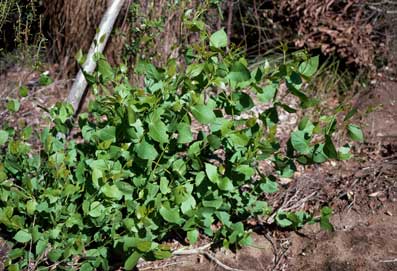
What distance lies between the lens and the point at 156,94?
2482mm

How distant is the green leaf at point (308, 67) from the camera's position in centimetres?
247

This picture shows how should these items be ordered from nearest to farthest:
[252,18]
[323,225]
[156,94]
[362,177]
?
[156,94], [323,225], [362,177], [252,18]

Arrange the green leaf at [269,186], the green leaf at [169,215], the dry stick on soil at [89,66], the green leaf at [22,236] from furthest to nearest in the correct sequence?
1. the dry stick on soil at [89,66]
2. the green leaf at [269,186]
3. the green leaf at [22,236]
4. the green leaf at [169,215]

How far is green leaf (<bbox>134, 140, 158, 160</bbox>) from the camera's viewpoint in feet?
8.13

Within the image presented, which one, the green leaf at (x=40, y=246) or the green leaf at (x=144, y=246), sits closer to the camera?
the green leaf at (x=144, y=246)

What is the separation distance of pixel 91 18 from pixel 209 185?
205cm

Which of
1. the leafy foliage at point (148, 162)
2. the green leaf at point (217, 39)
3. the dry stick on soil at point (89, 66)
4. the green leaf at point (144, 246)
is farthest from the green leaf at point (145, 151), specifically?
the dry stick on soil at point (89, 66)

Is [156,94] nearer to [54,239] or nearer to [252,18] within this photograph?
[54,239]

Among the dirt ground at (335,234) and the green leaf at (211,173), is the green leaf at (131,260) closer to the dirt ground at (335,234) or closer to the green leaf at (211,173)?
the green leaf at (211,173)

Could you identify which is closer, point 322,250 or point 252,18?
point 322,250

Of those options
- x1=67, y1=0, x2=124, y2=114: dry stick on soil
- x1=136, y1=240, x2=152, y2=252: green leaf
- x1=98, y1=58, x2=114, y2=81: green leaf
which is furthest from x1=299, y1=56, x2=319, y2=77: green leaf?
x1=67, y1=0, x2=124, y2=114: dry stick on soil

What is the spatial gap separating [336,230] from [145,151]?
123cm

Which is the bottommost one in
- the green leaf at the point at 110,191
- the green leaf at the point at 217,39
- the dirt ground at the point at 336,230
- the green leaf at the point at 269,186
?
the dirt ground at the point at 336,230

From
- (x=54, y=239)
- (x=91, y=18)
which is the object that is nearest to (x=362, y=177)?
(x=54, y=239)
